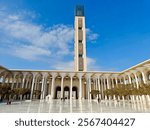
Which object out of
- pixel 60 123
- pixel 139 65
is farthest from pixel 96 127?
pixel 139 65

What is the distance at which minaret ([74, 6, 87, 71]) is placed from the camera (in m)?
35.8

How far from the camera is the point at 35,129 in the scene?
155 inches

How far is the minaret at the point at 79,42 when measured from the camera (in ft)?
118

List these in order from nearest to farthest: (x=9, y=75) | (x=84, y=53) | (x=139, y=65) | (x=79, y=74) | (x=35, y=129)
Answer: (x=35, y=129)
(x=139, y=65)
(x=9, y=75)
(x=79, y=74)
(x=84, y=53)

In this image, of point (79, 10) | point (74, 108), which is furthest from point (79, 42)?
point (74, 108)

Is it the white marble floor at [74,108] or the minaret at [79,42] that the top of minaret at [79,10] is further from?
the white marble floor at [74,108]

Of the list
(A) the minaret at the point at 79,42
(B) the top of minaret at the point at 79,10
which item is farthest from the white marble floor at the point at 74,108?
(B) the top of minaret at the point at 79,10

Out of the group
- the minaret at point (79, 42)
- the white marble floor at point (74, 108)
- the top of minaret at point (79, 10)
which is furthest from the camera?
the top of minaret at point (79, 10)

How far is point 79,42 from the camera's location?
38438 mm

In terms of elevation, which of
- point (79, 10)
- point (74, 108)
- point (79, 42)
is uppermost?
point (79, 10)

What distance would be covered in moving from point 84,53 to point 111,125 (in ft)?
108

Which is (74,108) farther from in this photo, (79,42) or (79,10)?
(79,10)

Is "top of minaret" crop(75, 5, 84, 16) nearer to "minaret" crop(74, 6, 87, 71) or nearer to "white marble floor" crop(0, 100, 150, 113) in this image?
"minaret" crop(74, 6, 87, 71)

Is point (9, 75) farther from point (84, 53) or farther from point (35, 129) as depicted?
point (35, 129)
